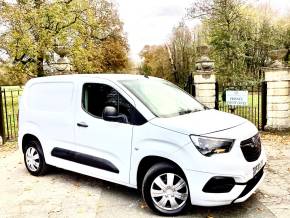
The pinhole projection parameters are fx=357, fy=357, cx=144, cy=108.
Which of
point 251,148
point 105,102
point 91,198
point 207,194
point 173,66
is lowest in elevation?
point 91,198

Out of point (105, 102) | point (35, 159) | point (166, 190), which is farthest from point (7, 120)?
point (166, 190)

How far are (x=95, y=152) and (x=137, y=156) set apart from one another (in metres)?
0.89

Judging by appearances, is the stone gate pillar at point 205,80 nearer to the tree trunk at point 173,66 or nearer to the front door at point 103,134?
the front door at point 103,134

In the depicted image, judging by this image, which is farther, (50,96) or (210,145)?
(50,96)

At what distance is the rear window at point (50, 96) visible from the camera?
20.0 ft

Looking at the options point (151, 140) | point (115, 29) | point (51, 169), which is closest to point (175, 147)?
point (151, 140)

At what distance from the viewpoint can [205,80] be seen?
36.4ft

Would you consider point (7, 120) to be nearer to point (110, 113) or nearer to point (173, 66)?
point (110, 113)

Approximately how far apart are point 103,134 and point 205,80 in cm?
640

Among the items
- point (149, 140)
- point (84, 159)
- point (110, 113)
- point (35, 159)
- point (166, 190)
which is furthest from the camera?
point (35, 159)

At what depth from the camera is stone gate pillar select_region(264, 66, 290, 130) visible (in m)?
10.4

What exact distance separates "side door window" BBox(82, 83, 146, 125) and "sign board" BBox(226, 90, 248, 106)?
573cm

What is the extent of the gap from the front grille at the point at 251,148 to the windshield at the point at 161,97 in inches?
42.4

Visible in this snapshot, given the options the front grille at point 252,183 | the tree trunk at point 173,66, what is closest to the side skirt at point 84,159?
the front grille at point 252,183
